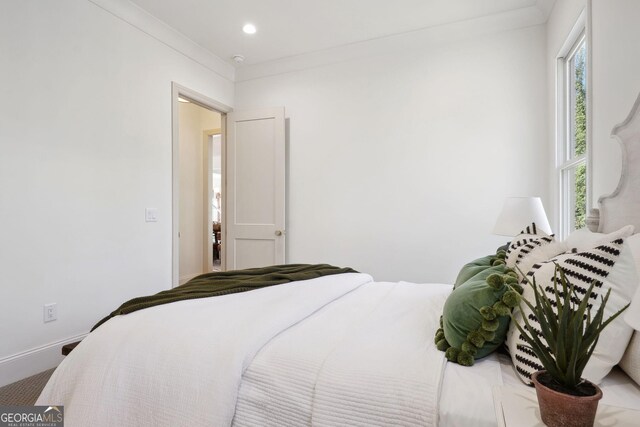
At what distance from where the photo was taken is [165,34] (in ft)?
10.7

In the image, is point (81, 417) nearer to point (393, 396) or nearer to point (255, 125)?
point (393, 396)

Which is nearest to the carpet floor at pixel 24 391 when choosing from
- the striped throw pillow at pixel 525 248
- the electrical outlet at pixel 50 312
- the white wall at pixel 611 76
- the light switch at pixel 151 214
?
the electrical outlet at pixel 50 312

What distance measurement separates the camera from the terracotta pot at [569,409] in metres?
0.69

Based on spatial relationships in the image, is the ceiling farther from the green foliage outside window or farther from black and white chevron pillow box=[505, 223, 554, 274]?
black and white chevron pillow box=[505, 223, 554, 274]

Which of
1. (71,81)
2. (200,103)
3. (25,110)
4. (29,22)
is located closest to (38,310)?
(25,110)

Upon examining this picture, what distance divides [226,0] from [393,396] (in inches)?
124

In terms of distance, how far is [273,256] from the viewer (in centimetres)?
388

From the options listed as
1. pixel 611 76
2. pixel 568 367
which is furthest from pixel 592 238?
pixel 611 76

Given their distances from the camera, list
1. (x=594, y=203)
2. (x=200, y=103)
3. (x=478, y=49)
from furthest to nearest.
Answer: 1. (x=200, y=103)
2. (x=478, y=49)
3. (x=594, y=203)

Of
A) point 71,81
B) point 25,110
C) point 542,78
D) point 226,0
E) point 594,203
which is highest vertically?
point 226,0

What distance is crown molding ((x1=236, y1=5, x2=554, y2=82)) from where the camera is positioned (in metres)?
2.99

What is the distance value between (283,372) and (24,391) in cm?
207

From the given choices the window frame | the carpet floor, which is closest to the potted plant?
the window frame

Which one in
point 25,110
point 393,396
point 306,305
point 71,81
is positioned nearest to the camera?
point 393,396
